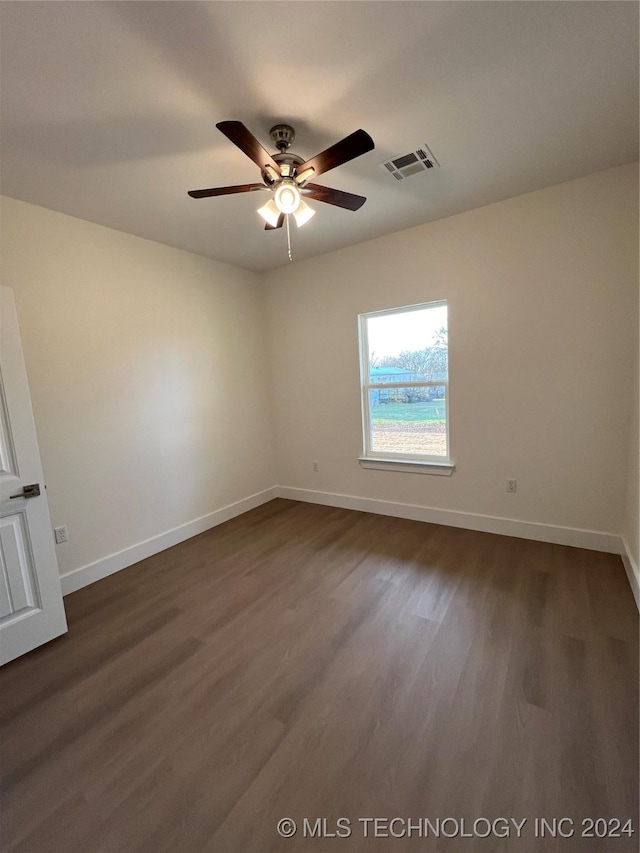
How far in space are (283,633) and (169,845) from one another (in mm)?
949

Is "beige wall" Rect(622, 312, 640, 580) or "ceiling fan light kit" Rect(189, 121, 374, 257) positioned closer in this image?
"ceiling fan light kit" Rect(189, 121, 374, 257)

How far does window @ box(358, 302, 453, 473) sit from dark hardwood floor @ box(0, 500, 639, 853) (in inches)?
47.6

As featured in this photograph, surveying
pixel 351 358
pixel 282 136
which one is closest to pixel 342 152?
pixel 282 136

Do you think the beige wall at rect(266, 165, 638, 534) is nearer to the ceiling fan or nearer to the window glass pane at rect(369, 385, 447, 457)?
the window glass pane at rect(369, 385, 447, 457)

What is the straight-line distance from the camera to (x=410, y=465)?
340 centimetres

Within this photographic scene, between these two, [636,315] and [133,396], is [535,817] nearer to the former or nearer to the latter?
[636,315]

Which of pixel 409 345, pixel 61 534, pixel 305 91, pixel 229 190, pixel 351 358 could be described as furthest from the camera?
pixel 351 358

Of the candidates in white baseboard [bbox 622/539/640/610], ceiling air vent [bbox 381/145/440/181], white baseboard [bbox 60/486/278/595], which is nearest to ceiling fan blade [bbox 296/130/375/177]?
ceiling air vent [bbox 381/145/440/181]

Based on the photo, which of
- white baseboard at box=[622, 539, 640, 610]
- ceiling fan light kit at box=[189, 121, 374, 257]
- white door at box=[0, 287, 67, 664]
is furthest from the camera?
white baseboard at box=[622, 539, 640, 610]

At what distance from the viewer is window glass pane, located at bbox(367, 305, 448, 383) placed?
3.20 meters

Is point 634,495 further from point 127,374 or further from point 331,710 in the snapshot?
point 127,374

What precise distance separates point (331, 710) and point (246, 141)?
96.2 inches

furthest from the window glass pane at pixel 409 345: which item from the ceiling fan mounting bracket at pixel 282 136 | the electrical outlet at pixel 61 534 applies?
the electrical outlet at pixel 61 534

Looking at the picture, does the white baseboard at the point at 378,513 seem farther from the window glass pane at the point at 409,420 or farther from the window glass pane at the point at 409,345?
the window glass pane at the point at 409,345
